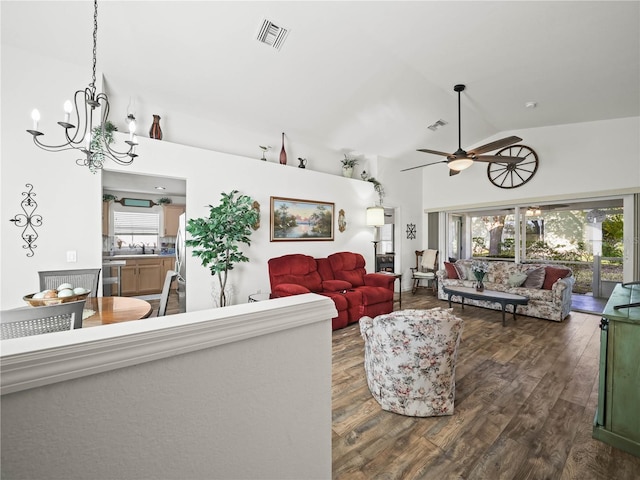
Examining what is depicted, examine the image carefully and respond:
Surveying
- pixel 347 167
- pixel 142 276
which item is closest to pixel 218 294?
pixel 142 276

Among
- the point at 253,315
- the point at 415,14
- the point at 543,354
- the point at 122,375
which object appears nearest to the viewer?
the point at 122,375

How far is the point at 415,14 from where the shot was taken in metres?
2.69

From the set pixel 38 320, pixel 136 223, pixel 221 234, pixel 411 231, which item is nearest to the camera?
pixel 38 320

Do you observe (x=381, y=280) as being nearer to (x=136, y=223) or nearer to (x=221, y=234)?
(x=221, y=234)

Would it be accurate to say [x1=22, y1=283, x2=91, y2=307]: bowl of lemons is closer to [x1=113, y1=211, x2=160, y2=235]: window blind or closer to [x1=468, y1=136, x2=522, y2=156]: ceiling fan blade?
[x1=468, y1=136, x2=522, y2=156]: ceiling fan blade

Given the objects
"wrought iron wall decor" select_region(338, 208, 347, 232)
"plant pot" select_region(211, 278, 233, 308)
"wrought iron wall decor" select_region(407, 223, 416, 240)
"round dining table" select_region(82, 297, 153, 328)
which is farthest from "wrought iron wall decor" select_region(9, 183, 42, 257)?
"wrought iron wall decor" select_region(407, 223, 416, 240)

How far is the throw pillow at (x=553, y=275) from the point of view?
4500 millimetres

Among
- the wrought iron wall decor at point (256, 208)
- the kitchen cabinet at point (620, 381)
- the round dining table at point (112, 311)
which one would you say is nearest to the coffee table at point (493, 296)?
the kitchen cabinet at point (620, 381)

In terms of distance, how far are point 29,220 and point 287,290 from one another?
287 centimetres

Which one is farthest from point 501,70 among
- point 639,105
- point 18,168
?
point 18,168

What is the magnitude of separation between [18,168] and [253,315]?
3.50 m

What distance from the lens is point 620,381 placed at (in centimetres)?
171

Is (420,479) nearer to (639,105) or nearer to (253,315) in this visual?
(253,315)

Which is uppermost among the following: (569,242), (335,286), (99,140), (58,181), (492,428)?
(99,140)
